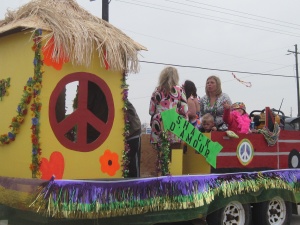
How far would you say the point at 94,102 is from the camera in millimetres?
6242

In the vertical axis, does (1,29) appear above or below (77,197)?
above

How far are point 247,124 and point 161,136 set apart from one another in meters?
1.79

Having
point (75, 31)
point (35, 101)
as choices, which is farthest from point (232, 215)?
point (75, 31)

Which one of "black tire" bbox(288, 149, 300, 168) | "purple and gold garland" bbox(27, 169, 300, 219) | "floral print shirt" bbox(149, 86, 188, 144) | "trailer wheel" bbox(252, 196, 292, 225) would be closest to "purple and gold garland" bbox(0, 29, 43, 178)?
"purple and gold garland" bbox(27, 169, 300, 219)

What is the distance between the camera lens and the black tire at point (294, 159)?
26.0ft

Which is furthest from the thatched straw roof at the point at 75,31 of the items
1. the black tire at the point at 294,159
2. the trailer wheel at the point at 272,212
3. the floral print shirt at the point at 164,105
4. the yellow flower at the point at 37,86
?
the black tire at the point at 294,159

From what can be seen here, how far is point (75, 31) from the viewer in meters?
5.77

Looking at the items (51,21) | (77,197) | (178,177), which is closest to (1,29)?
(51,21)

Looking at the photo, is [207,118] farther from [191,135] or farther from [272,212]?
[272,212]

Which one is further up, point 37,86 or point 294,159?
point 37,86

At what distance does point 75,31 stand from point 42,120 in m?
1.19

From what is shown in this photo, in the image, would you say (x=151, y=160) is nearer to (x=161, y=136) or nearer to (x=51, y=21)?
(x=161, y=136)

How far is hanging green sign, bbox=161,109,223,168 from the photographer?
19.9 ft

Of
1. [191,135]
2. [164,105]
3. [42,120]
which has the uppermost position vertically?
[164,105]
